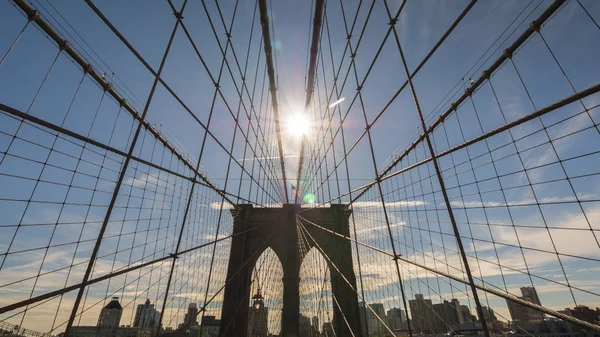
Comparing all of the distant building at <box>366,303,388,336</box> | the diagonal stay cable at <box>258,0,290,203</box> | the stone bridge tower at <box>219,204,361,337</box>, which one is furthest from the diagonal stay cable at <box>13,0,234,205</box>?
the stone bridge tower at <box>219,204,361,337</box>

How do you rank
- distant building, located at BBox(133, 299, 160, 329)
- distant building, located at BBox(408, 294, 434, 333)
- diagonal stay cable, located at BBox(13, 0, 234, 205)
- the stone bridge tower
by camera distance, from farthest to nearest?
the stone bridge tower → distant building, located at BBox(133, 299, 160, 329) → distant building, located at BBox(408, 294, 434, 333) → diagonal stay cable, located at BBox(13, 0, 234, 205)

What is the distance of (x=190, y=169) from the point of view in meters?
9.52

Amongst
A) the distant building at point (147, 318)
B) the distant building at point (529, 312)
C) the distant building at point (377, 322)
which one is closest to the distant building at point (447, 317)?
the distant building at point (529, 312)

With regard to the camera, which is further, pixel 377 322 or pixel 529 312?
pixel 529 312

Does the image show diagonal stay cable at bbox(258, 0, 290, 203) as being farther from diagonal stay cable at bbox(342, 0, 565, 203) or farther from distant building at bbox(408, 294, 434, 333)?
distant building at bbox(408, 294, 434, 333)

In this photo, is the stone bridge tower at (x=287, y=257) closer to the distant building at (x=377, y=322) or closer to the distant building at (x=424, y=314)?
the distant building at (x=377, y=322)

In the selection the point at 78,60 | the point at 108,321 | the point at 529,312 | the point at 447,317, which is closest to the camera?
the point at 78,60

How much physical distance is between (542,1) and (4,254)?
8803 mm

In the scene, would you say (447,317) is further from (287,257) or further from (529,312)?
(287,257)

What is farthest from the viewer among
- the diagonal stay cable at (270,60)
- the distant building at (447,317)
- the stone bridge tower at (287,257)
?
the stone bridge tower at (287,257)

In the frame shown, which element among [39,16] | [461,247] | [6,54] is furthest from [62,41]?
[461,247]

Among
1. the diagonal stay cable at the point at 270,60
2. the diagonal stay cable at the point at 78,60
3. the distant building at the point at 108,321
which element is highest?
the diagonal stay cable at the point at 270,60

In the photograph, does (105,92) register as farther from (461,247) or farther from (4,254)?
(461,247)

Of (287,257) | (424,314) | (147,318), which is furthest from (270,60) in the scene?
(147,318)
